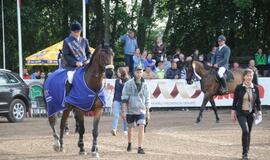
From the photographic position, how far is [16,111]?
76.2 ft

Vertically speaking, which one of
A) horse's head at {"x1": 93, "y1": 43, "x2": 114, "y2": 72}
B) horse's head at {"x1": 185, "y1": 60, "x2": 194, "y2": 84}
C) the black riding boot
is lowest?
the black riding boot

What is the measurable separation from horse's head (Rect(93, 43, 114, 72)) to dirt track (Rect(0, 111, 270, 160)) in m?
1.88

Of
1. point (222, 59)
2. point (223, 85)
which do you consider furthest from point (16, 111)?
point (222, 59)

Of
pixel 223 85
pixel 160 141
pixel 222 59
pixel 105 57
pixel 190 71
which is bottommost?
pixel 160 141

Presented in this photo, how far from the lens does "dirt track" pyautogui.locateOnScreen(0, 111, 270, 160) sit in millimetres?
13383

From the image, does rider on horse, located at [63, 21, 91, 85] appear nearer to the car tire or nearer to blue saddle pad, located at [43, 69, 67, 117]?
blue saddle pad, located at [43, 69, 67, 117]

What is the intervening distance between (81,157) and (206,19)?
2397cm

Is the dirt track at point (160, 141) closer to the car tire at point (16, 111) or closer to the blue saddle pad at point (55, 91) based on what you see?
the car tire at point (16, 111)

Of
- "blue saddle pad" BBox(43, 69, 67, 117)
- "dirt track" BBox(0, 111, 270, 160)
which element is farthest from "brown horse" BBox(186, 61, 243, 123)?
"blue saddle pad" BBox(43, 69, 67, 117)

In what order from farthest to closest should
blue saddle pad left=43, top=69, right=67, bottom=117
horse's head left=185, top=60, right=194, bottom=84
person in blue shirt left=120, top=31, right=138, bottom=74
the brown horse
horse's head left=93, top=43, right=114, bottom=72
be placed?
person in blue shirt left=120, top=31, right=138, bottom=74 → horse's head left=185, top=60, right=194, bottom=84 → the brown horse → blue saddle pad left=43, top=69, right=67, bottom=117 → horse's head left=93, top=43, right=114, bottom=72

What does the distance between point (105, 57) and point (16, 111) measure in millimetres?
10772

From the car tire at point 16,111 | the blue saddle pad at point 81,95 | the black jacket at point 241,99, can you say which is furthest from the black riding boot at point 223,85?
the blue saddle pad at point 81,95

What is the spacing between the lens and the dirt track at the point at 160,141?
527 inches

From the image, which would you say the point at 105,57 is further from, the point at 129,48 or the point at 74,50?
the point at 129,48
